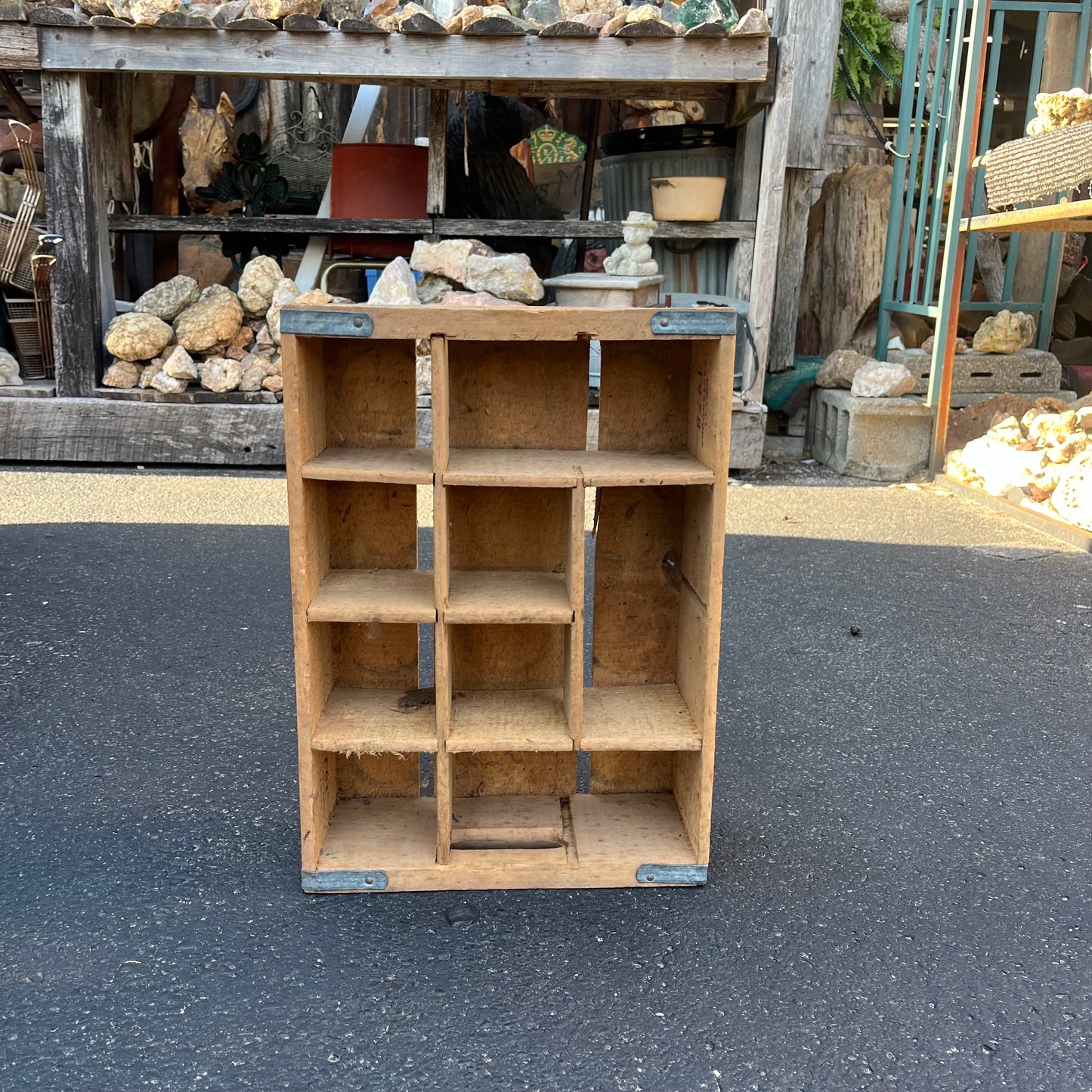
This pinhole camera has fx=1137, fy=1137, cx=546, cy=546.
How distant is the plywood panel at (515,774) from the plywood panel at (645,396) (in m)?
0.76

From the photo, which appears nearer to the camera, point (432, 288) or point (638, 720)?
point (638, 720)

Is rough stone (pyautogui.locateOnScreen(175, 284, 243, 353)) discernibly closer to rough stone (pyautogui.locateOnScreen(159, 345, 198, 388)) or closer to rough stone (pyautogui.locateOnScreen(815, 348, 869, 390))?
rough stone (pyautogui.locateOnScreen(159, 345, 198, 388))

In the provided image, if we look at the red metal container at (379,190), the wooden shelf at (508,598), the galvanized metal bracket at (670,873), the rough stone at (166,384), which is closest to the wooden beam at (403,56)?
the red metal container at (379,190)

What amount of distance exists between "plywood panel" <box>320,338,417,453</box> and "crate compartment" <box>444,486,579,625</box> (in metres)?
0.21

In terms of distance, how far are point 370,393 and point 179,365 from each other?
4555mm

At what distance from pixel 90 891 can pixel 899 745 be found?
2.14 metres

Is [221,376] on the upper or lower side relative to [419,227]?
lower

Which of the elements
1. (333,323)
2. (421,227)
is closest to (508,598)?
(333,323)

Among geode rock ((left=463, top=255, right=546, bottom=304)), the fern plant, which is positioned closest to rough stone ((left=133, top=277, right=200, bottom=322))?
geode rock ((left=463, top=255, right=546, bottom=304))

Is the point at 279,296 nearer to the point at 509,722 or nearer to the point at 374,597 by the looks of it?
the point at 374,597

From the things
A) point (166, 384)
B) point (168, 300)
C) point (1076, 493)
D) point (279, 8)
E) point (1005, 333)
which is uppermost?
point (279, 8)

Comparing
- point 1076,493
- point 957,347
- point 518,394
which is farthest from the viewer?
point 957,347

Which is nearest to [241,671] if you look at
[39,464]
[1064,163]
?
[39,464]

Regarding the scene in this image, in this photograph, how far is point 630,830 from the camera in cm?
262
